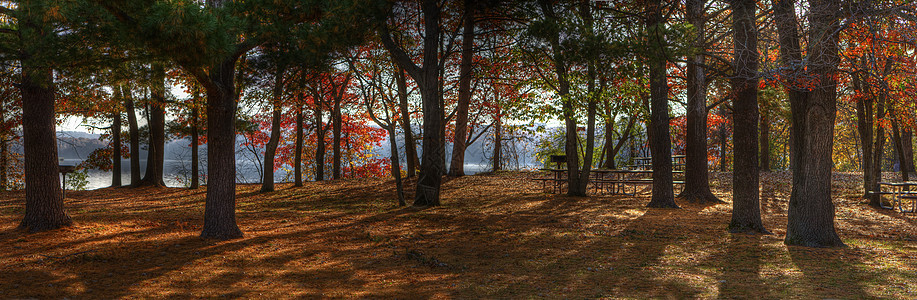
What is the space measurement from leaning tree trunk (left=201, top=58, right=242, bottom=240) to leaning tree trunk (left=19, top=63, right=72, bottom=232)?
2.29 m

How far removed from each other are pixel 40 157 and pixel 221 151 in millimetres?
2638

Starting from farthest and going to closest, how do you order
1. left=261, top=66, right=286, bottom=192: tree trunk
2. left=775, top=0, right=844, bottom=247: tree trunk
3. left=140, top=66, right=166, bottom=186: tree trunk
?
1. left=140, top=66, right=166, bottom=186: tree trunk
2. left=261, top=66, right=286, bottom=192: tree trunk
3. left=775, top=0, right=844, bottom=247: tree trunk

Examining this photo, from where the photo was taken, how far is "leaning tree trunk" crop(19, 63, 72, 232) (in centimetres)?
730

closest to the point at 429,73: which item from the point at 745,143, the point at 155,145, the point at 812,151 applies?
the point at 745,143

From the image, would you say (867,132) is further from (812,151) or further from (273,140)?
(273,140)

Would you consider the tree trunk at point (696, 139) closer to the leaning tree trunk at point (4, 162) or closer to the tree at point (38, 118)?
the tree at point (38, 118)

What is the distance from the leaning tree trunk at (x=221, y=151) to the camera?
706 centimetres

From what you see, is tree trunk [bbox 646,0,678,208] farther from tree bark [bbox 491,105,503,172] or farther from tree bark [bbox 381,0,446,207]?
tree bark [bbox 491,105,503,172]

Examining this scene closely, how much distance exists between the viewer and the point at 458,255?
255 inches

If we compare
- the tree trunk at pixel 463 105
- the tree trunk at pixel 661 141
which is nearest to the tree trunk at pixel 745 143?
the tree trunk at pixel 661 141

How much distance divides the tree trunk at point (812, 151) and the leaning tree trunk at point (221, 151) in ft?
23.2

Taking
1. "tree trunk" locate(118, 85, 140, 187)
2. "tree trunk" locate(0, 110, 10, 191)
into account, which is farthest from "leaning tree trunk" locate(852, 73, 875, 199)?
"tree trunk" locate(0, 110, 10, 191)

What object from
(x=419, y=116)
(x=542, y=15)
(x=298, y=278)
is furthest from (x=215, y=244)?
→ (x=419, y=116)

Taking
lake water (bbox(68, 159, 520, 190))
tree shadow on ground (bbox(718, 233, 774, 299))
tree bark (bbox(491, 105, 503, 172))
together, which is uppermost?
tree bark (bbox(491, 105, 503, 172))
